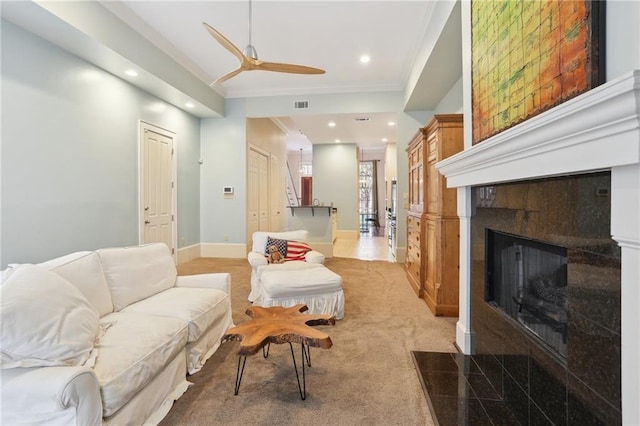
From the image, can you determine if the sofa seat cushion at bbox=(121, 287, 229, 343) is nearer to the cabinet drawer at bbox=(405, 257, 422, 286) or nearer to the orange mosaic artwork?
the orange mosaic artwork

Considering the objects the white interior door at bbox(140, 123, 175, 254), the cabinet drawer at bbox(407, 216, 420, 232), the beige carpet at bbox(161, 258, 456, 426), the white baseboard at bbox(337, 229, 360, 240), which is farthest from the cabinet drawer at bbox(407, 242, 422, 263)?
the white baseboard at bbox(337, 229, 360, 240)

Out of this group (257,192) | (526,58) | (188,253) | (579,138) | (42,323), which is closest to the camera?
(579,138)

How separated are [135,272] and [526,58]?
2766 mm

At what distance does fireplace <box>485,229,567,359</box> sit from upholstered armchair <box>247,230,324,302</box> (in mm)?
1940

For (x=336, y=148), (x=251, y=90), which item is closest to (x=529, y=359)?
(x=251, y=90)

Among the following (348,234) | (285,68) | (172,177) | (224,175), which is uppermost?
(285,68)

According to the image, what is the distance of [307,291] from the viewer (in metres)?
2.95

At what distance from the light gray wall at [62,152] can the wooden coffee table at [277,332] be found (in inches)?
101

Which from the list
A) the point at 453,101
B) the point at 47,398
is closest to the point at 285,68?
the point at 453,101

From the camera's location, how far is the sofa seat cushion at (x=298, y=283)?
9.46 feet

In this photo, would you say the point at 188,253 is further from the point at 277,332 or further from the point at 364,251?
the point at 277,332

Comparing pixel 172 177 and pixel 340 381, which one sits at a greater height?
pixel 172 177

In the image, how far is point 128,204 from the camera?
4332 mm

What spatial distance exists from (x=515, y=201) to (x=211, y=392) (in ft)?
6.81
